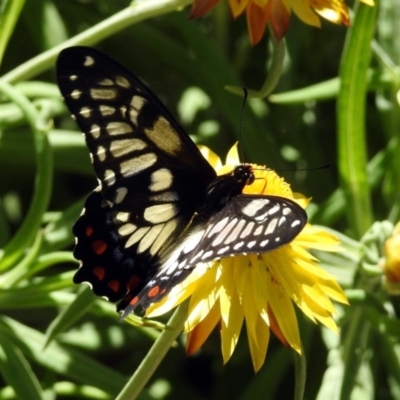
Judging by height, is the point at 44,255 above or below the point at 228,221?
below

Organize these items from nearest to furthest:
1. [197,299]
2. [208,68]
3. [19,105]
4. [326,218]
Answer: [197,299], [19,105], [326,218], [208,68]

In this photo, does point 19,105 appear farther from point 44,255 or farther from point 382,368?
point 382,368

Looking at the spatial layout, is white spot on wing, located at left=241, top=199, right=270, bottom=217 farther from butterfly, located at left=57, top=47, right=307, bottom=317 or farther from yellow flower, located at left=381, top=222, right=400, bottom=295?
yellow flower, located at left=381, top=222, right=400, bottom=295

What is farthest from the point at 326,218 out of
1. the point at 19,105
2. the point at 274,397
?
the point at 19,105

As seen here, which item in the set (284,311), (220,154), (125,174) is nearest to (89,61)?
(125,174)

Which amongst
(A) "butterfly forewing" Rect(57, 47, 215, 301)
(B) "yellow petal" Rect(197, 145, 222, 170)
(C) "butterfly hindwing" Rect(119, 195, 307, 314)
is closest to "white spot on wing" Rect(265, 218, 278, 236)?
(C) "butterfly hindwing" Rect(119, 195, 307, 314)

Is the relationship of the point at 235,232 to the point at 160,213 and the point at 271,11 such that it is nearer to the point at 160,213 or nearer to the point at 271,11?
the point at 160,213

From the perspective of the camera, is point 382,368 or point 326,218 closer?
point 326,218
